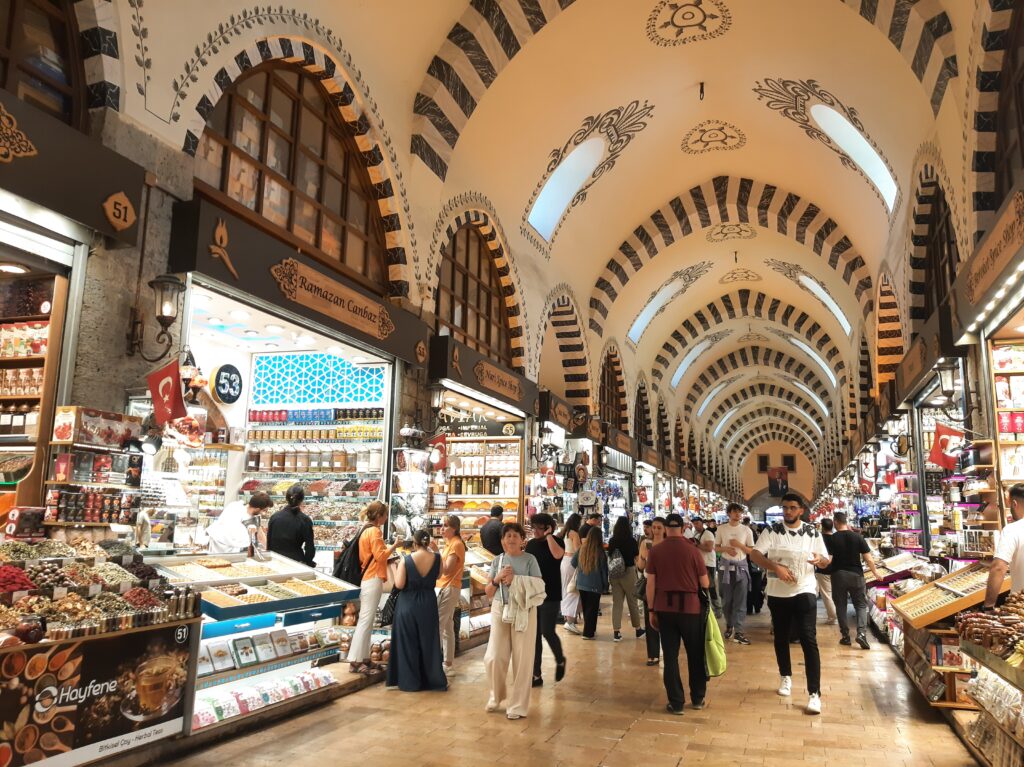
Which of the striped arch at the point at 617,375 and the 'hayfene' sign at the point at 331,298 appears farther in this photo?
the striped arch at the point at 617,375

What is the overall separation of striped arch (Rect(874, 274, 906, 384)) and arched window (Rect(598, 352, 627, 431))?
4.86m

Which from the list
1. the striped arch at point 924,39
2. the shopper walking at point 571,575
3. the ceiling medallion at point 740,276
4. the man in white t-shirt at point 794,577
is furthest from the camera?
the ceiling medallion at point 740,276

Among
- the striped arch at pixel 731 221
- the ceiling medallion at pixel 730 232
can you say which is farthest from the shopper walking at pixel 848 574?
the ceiling medallion at pixel 730 232

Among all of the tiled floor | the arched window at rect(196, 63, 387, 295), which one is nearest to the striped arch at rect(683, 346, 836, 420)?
the arched window at rect(196, 63, 387, 295)

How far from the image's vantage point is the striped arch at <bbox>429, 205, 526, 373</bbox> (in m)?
8.41

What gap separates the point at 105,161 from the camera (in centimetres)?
Result: 390

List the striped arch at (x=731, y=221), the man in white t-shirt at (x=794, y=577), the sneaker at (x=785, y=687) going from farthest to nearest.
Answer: the striped arch at (x=731, y=221) < the sneaker at (x=785, y=687) < the man in white t-shirt at (x=794, y=577)

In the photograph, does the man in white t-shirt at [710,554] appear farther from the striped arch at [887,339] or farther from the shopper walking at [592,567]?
the striped arch at [887,339]

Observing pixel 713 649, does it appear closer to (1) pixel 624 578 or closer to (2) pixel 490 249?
(1) pixel 624 578

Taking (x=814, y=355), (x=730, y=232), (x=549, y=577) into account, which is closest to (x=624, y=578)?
(x=549, y=577)

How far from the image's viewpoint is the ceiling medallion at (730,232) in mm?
14141

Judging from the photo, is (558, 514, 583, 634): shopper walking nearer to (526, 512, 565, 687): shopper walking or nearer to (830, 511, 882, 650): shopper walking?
(526, 512, 565, 687): shopper walking

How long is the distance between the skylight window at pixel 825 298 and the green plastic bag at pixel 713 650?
38.9 feet

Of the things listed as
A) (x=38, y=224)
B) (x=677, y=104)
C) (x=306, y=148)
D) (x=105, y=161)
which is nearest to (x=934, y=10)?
(x=677, y=104)
